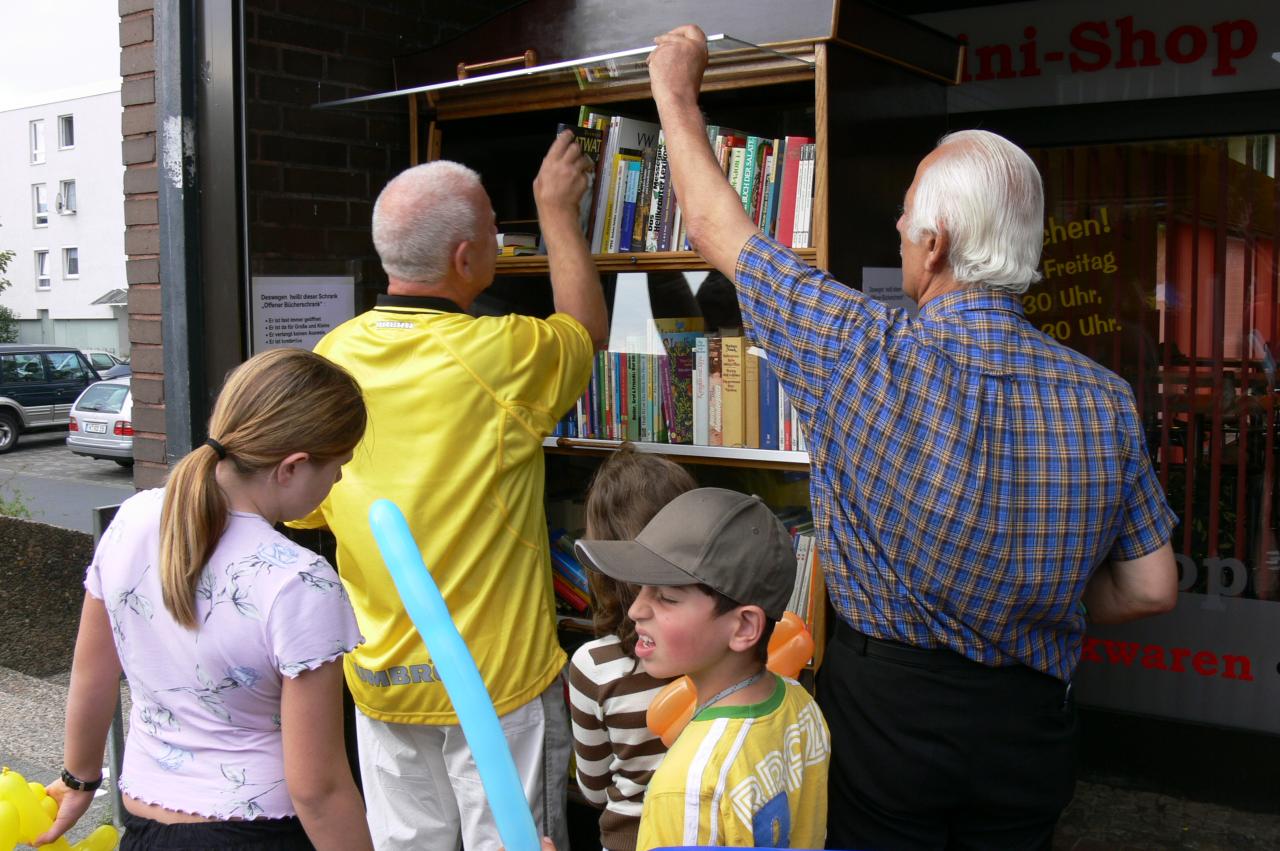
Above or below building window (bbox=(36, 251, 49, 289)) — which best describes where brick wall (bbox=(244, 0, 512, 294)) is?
above

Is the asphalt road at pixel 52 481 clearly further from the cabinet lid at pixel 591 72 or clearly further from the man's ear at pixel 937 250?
the man's ear at pixel 937 250

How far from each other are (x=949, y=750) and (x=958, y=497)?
0.45m

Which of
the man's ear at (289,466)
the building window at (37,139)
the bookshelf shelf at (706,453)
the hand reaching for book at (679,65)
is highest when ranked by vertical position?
the building window at (37,139)

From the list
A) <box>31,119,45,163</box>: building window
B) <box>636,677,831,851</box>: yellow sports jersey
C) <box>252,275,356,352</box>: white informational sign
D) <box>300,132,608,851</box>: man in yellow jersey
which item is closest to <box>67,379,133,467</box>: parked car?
<box>252,275,356,352</box>: white informational sign

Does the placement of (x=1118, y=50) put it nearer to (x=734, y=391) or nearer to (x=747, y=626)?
(x=734, y=391)

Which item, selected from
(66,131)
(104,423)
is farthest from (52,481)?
(66,131)

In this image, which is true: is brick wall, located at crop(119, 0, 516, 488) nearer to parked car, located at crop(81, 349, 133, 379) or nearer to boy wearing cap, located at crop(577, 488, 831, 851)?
parked car, located at crop(81, 349, 133, 379)

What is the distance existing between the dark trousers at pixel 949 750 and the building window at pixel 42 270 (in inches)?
185

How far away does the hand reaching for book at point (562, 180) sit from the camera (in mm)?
3012

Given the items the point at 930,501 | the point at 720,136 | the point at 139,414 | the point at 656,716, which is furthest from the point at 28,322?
the point at 930,501

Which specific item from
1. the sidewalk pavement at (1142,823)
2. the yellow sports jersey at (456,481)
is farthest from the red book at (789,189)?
the sidewalk pavement at (1142,823)

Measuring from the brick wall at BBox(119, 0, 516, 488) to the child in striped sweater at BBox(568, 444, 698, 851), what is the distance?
1.69 meters

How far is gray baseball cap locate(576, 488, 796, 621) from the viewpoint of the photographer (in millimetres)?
1730

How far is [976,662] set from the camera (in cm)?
192
